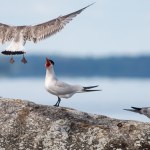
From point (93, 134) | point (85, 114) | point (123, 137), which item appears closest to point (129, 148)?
point (123, 137)

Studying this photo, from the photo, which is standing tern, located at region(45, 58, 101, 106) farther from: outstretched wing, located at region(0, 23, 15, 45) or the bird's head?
outstretched wing, located at region(0, 23, 15, 45)

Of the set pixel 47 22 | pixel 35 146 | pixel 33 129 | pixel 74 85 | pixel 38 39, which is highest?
pixel 47 22

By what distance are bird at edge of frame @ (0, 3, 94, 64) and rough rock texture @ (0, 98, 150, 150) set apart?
4.39m

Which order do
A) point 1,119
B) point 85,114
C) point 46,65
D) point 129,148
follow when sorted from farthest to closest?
point 46,65, point 85,114, point 1,119, point 129,148

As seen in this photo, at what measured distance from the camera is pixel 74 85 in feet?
21.1

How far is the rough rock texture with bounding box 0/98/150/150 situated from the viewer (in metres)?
3.90

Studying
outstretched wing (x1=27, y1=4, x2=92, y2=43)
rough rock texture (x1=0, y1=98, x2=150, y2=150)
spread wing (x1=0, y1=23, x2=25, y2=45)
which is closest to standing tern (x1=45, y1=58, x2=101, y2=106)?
rough rock texture (x1=0, y1=98, x2=150, y2=150)

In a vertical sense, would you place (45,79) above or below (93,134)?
above

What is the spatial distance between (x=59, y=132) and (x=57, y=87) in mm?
2163

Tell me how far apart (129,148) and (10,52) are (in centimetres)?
579

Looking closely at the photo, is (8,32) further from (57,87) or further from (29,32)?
(57,87)

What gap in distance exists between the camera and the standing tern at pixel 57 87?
615 cm

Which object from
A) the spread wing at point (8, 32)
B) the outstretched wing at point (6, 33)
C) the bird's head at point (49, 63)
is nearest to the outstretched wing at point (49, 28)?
the spread wing at point (8, 32)

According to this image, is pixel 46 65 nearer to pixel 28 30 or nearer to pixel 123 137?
pixel 123 137
